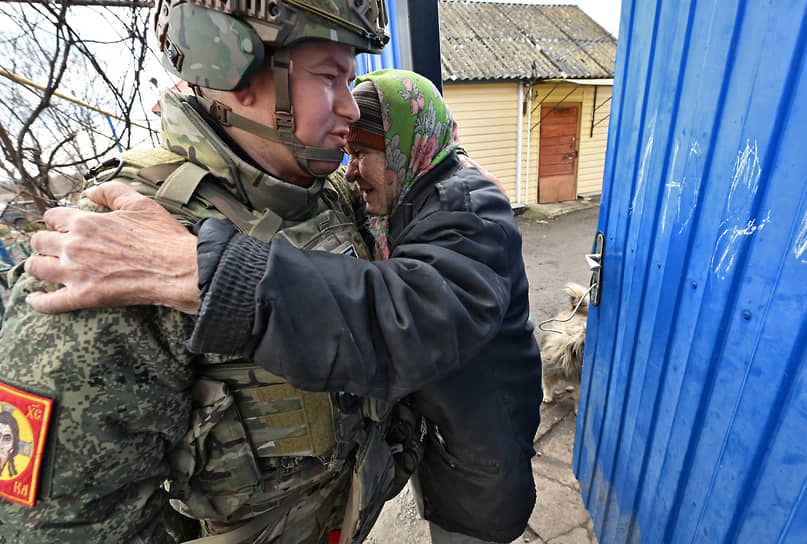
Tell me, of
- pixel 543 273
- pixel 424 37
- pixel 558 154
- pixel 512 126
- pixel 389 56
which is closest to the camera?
pixel 424 37

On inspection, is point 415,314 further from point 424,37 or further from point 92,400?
point 424,37

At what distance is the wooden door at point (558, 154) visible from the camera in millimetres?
11258

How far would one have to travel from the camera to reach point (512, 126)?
10742mm

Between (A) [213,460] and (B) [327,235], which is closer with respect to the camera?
(A) [213,460]

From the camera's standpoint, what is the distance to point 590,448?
2363 mm

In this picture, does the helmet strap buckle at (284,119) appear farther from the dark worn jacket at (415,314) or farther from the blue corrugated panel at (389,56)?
the blue corrugated panel at (389,56)

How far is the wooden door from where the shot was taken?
11258mm

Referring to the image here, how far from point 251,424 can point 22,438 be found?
46cm

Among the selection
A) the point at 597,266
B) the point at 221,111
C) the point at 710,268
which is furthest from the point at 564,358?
the point at 221,111

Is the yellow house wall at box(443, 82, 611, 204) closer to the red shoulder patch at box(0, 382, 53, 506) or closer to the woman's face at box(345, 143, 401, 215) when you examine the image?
the woman's face at box(345, 143, 401, 215)

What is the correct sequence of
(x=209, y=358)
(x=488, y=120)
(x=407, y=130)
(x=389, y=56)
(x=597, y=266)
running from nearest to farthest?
(x=209, y=358), (x=407, y=130), (x=597, y=266), (x=389, y=56), (x=488, y=120)

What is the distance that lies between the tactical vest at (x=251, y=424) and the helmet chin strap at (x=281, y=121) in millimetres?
175

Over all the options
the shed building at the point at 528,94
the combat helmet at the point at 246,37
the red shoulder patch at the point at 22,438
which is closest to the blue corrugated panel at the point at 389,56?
the combat helmet at the point at 246,37

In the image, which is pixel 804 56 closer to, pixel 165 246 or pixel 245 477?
pixel 165 246
